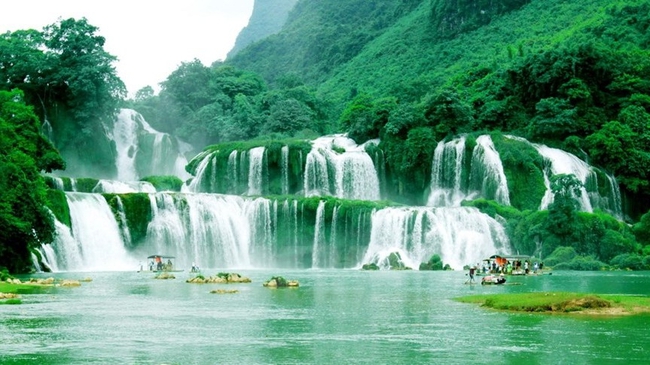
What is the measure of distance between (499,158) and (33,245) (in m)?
39.7

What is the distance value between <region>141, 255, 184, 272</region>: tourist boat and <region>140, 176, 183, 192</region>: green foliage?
15.3m

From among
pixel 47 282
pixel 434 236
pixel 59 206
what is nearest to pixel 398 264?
pixel 434 236

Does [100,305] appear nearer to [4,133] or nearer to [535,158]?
[4,133]

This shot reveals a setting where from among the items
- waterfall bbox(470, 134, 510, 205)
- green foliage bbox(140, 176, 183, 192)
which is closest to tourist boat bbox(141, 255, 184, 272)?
green foliage bbox(140, 176, 183, 192)

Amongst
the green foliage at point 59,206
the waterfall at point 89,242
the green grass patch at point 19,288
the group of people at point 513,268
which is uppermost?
the green foliage at point 59,206

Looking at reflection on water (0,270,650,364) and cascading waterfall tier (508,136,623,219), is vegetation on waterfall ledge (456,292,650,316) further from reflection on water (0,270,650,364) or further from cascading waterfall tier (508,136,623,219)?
cascading waterfall tier (508,136,623,219)

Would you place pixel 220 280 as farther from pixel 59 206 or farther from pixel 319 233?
pixel 319 233

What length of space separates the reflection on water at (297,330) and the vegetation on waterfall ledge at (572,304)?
1.00 metres

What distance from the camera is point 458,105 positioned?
248ft

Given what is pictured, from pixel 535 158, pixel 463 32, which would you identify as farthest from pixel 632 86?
pixel 463 32

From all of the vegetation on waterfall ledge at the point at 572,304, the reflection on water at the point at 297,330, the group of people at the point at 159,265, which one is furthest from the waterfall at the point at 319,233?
the vegetation on waterfall ledge at the point at 572,304

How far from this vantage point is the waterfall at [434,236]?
62031 mm

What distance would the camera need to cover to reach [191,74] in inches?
4055

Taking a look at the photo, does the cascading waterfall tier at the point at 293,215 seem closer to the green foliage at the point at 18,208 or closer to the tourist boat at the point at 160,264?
the tourist boat at the point at 160,264
